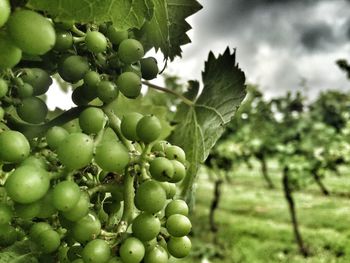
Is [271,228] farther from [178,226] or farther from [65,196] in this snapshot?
[65,196]

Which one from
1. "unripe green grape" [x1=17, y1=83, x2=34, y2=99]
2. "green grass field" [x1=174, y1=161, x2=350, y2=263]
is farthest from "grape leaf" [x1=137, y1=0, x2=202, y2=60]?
"green grass field" [x1=174, y1=161, x2=350, y2=263]

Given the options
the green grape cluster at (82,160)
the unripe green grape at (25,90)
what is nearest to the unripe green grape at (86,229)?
the green grape cluster at (82,160)

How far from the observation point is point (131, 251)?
700 millimetres

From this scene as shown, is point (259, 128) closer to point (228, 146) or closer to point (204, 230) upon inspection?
point (228, 146)

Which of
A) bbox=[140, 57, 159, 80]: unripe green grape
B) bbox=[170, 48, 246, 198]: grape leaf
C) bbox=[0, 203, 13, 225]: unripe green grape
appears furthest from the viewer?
bbox=[170, 48, 246, 198]: grape leaf

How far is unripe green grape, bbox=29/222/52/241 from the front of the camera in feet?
2.35

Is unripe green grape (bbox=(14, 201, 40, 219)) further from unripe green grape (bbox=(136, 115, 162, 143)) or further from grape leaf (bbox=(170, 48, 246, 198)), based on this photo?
grape leaf (bbox=(170, 48, 246, 198))

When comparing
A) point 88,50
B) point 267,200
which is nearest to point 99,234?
point 88,50

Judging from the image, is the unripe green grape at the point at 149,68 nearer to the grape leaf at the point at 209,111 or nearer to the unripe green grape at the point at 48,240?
the grape leaf at the point at 209,111

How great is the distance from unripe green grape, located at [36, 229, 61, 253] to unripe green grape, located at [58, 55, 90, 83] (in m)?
0.24

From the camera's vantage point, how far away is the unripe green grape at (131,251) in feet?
2.30

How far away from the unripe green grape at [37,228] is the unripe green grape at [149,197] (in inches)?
5.5

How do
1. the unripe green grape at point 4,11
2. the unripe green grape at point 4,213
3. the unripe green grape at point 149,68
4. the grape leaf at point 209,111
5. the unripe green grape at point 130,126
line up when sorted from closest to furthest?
the unripe green grape at point 4,11 → the unripe green grape at point 4,213 → the unripe green grape at point 130,126 → the unripe green grape at point 149,68 → the grape leaf at point 209,111

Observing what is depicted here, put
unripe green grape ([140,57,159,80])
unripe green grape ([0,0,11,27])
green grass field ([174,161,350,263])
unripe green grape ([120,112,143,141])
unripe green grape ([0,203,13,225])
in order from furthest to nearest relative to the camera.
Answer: green grass field ([174,161,350,263])
unripe green grape ([140,57,159,80])
unripe green grape ([120,112,143,141])
unripe green grape ([0,203,13,225])
unripe green grape ([0,0,11,27])
